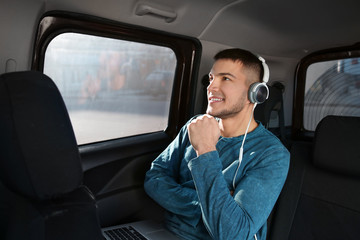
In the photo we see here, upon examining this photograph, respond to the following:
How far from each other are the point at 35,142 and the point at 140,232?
1.15 meters

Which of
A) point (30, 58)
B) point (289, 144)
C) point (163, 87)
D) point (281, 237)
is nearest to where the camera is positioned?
point (30, 58)

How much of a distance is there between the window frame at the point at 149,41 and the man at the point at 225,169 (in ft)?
2.06

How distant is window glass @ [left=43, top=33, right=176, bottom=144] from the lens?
6.66 ft

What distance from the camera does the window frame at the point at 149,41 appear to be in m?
1.86

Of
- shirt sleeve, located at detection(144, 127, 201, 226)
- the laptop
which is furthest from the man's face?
the laptop

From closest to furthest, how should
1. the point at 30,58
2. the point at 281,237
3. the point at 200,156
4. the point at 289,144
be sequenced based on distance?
the point at 200,156
the point at 30,58
the point at 281,237
the point at 289,144

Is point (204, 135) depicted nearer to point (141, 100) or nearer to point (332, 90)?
point (141, 100)

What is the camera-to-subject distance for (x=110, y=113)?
7.59 ft

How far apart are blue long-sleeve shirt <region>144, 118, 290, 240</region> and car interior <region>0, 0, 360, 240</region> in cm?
33

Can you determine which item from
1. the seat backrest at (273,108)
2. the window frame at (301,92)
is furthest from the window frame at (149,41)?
the window frame at (301,92)

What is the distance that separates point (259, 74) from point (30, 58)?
1137 mm

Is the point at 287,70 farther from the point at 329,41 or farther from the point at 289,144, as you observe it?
the point at 289,144

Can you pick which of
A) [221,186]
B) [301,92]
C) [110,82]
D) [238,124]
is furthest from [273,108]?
[221,186]

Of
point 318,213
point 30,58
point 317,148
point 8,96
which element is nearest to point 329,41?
point 317,148
